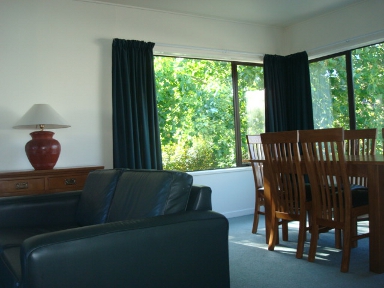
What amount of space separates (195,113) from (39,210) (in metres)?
2.57

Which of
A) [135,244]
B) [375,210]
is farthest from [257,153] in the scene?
[135,244]

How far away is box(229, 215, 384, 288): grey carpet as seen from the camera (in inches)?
96.5

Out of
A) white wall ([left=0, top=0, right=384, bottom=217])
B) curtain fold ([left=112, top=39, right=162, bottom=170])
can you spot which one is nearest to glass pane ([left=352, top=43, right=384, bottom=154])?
white wall ([left=0, top=0, right=384, bottom=217])

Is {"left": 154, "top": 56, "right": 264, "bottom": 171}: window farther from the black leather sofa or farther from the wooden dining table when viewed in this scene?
the wooden dining table

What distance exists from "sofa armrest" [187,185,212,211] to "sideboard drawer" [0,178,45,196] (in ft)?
5.76

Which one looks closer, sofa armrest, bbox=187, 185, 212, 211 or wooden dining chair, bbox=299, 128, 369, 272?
sofa armrest, bbox=187, 185, 212, 211

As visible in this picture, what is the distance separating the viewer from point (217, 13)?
4.62 meters

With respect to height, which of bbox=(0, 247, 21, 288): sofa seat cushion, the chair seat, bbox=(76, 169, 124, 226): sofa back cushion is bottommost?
bbox=(0, 247, 21, 288): sofa seat cushion

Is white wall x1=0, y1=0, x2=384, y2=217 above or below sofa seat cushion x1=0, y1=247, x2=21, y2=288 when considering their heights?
above

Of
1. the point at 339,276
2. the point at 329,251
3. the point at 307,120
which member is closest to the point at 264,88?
the point at 307,120

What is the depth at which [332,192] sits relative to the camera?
269cm

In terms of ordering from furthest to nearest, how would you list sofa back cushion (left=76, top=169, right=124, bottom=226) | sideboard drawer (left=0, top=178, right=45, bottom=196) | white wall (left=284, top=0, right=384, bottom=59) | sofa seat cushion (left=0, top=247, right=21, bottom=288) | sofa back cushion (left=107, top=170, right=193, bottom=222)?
1. white wall (left=284, top=0, right=384, bottom=59)
2. sideboard drawer (left=0, top=178, right=45, bottom=196)
3. sofa back cushion (left=76, top=169, right=124, bottom=226)
4. sofa back cushion (left=107, top=170, right=193, bottom=222)
5. sofa seat cushion (left=0, top=247, right=21, bottom=288)

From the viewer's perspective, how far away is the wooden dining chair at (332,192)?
260cm

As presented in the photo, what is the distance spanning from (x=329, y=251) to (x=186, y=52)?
2754 mm
